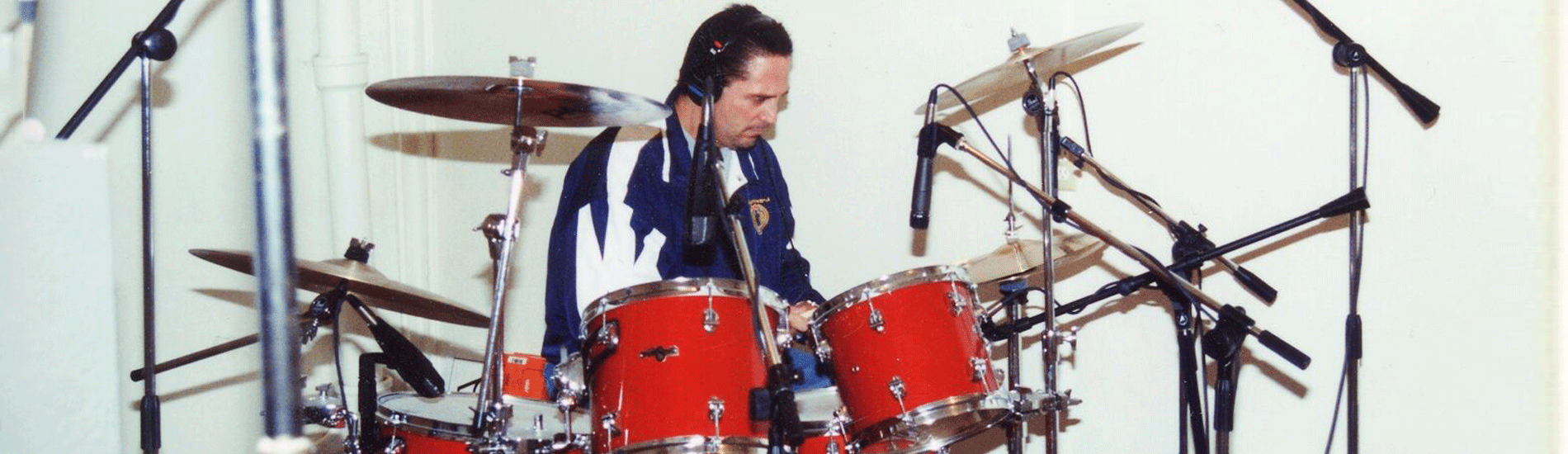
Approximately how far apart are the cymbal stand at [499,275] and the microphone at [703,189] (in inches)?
16.3

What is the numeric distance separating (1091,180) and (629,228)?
1.11 meters

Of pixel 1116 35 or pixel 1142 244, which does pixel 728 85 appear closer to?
pixel 1116 35

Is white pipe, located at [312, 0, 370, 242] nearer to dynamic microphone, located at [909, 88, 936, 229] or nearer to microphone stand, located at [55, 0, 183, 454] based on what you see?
microphone stand, located at [55, 0, 183, 454]

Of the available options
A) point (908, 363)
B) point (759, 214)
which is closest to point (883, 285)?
point (908, 363)

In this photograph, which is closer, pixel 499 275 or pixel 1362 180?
pixel 499 275

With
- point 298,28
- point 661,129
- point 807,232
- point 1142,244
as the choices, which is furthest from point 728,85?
point 298,28

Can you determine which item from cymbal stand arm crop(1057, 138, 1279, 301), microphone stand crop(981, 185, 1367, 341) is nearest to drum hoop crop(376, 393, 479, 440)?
microphone stand crop(981, 185, 1367, 341)

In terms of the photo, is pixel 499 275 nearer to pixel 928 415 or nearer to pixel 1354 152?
pixel 928 415

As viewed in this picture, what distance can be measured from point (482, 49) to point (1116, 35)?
183cm

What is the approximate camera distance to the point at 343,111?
3.73 metres

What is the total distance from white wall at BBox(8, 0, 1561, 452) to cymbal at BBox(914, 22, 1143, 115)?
0.32m

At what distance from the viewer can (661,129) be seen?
3273 millimetres

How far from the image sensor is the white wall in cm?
297

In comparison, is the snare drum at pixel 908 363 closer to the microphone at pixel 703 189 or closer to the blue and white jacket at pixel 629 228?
the microphone at pixel 703 189
